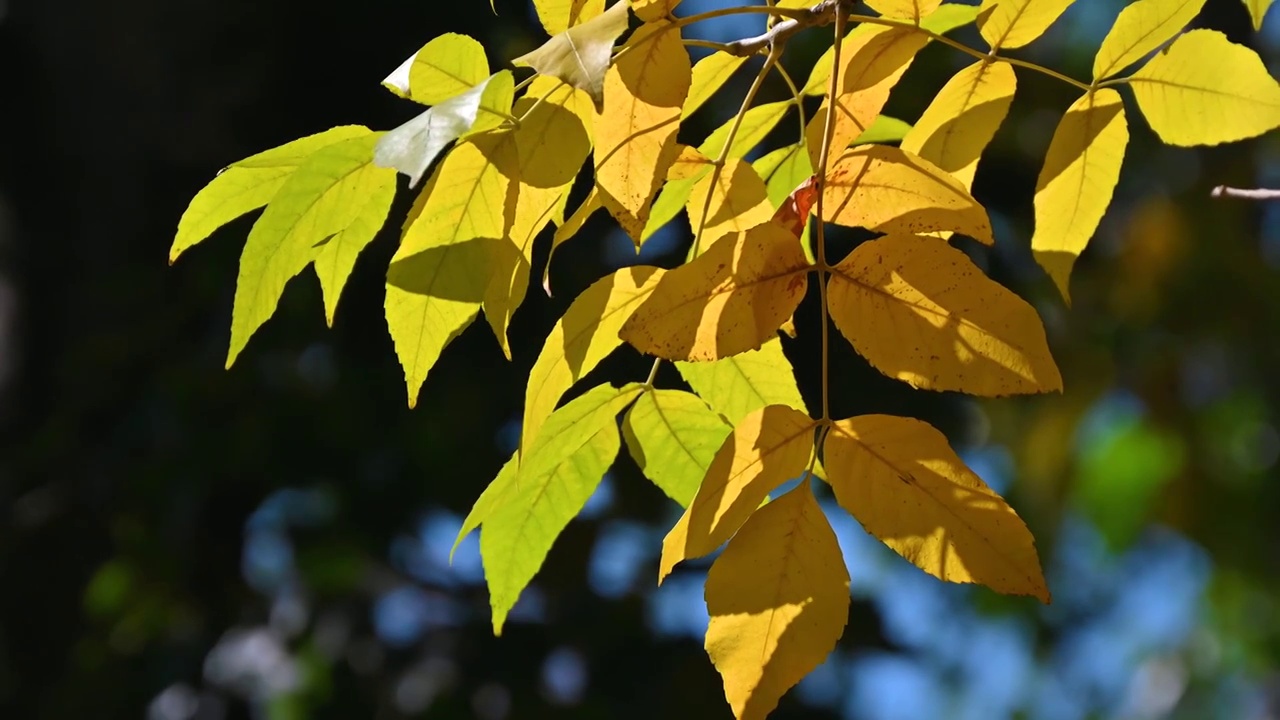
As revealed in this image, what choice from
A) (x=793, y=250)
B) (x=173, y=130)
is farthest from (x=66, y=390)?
(x=793, y=250)

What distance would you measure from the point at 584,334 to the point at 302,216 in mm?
122

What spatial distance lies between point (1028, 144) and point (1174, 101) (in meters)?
2.38

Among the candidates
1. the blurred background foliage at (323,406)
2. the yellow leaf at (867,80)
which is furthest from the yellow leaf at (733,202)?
the blurred background foliage at (323,406)

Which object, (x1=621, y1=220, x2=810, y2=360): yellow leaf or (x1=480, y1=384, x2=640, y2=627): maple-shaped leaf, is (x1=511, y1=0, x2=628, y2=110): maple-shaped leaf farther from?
(x1=480, y1=384, x2=640, y2=627): maple-shaped leaf

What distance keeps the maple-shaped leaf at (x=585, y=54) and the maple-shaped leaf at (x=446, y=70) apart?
0.08 metres

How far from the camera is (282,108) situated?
2570 millimetres

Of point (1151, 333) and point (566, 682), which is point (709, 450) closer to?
point (566, 682)

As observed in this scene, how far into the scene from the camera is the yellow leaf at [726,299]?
1.55 ft

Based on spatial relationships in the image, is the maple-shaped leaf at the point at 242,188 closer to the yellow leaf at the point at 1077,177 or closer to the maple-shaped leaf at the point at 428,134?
the maple-shaped leaf at the point at 428,134

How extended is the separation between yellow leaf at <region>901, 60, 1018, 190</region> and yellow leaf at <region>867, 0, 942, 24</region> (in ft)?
0.11

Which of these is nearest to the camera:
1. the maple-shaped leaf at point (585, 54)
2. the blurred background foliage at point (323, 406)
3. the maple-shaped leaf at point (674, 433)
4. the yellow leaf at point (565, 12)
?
the maple-shaped leaf at point (585, 54)

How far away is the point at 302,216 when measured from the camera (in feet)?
1.71

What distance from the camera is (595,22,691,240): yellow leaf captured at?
0.49 metres

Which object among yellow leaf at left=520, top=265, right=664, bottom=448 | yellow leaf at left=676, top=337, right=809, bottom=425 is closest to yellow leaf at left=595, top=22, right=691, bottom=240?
yellow leaf at left=520, top=265, right=664, bottom=448
